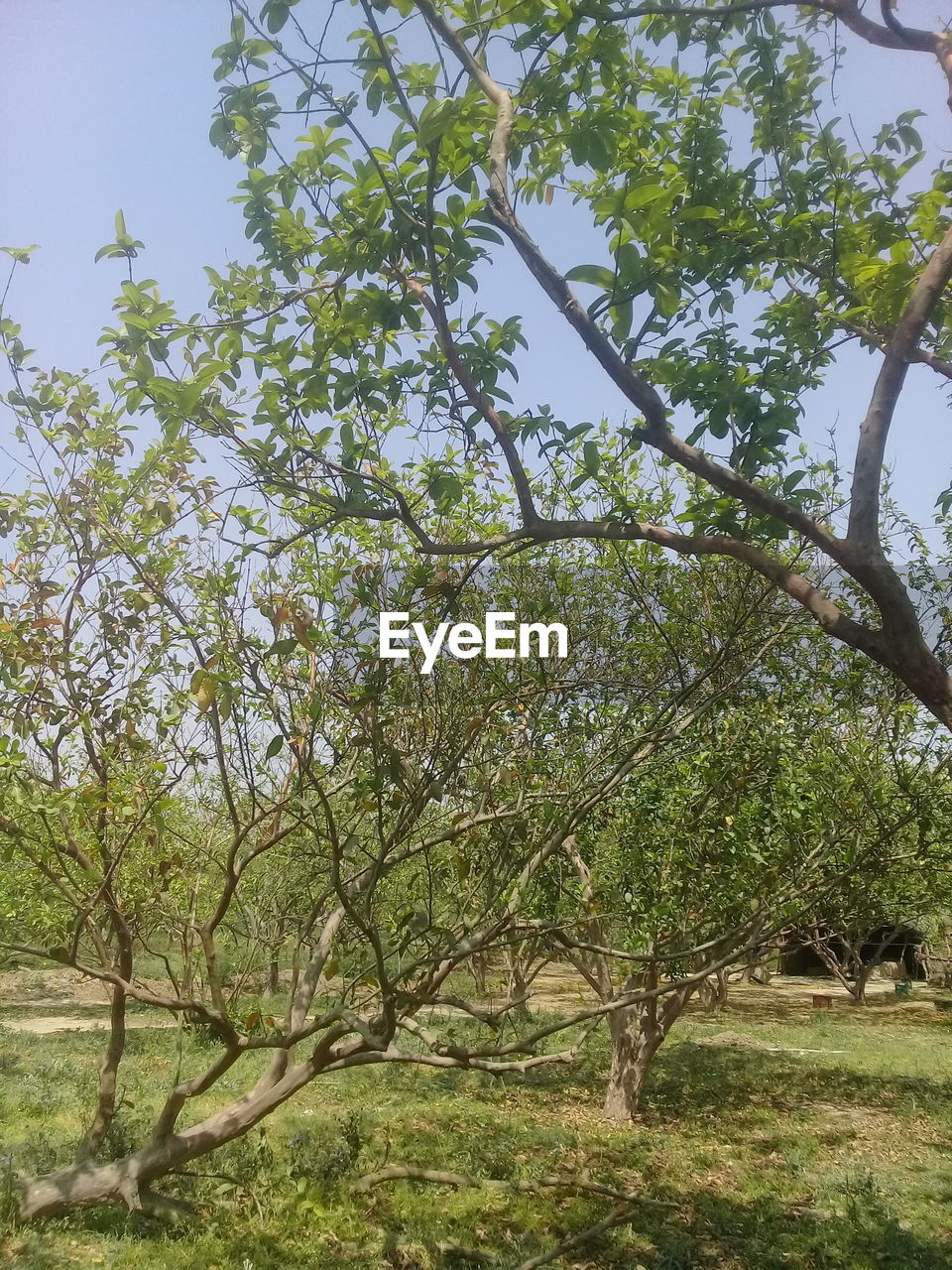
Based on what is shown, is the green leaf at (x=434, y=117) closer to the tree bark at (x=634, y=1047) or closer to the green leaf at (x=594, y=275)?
the green leaf at (x=594, y=275)

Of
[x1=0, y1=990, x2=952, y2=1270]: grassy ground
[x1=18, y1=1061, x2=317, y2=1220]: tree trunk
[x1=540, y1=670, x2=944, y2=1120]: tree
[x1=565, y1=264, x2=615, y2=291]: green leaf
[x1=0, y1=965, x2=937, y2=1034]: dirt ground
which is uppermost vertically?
[x1=565, y1=264, x2=615, y2=291]: green leaf

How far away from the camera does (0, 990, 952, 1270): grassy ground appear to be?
6070 mm

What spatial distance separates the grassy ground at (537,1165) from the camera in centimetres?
607

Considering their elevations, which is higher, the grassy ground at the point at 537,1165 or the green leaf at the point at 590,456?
the green leaf at the point at 590,456

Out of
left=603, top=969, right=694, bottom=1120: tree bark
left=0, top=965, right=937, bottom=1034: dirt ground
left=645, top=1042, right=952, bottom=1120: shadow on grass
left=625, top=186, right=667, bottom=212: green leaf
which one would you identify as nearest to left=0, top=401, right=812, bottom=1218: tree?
left=625, top=186, right=667, bottom=212: green leaf

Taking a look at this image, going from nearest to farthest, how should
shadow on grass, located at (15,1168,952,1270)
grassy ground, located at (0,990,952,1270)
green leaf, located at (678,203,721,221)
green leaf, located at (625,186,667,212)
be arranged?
green leaf, located at (625,186,667,212), green leaf, located at (678,203,721,221), shadow on grass, located at (15,1168,952,1270), grassy ground, located at (0,990,952,1270)

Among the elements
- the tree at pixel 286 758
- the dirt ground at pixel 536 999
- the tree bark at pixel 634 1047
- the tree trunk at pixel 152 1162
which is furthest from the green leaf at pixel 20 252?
the dirt ground at pixel 536 999

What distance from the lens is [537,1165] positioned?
28.0 ft

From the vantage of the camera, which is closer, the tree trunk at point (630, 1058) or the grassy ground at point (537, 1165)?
the grassy ground at point (537, 1165)

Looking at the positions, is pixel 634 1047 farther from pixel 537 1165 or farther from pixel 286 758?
pixel 286 758

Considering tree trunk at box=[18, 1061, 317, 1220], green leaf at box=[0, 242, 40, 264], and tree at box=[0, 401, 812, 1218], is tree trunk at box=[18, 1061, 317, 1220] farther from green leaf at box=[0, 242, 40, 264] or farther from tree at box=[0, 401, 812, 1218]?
green leaf at box=[0, 242, 40, 264]

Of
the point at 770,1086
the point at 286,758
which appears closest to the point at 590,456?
the point at 286,758

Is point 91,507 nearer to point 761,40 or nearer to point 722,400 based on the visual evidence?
point 722,400

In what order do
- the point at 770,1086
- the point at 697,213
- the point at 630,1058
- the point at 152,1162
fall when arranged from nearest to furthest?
the point at 697,213, the point at 152,1162, the point at 630,1058, the point at 770,1086
